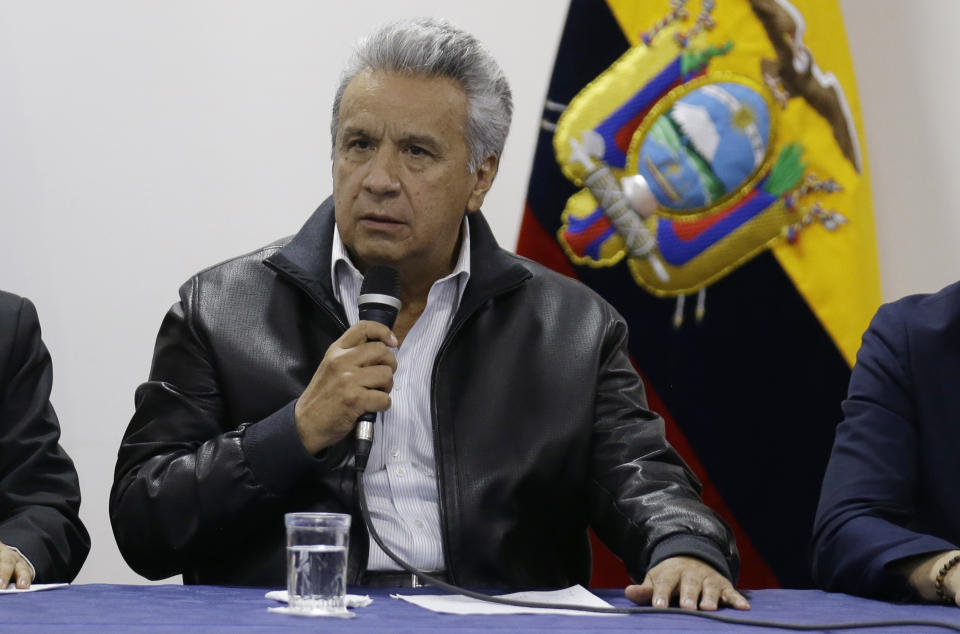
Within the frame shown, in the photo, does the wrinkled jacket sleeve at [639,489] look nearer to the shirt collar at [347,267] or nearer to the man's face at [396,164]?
the shirt collar at [347,267]

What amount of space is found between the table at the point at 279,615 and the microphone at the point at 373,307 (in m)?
0.21

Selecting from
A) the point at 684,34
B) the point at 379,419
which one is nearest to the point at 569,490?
the point at 379,419

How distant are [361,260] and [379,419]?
0.31m

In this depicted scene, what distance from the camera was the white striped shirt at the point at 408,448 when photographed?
2.08 metres

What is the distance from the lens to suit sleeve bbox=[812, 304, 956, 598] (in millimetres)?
1835

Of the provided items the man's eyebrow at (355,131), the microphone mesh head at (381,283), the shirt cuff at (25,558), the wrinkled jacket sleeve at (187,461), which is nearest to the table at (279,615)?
the shirt cuff at (25,558)

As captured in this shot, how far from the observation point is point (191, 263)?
2.88 meters

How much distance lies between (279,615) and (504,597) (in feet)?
1.20

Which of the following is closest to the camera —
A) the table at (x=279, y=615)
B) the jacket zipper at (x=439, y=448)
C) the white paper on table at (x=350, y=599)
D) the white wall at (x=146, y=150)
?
the table at (x=279, y=615)

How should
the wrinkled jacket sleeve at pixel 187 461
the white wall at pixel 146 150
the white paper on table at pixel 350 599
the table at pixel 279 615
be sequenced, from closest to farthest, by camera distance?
1. the table at pixel 279 615
2. the white paper on table at pixel 350 599
3. the wrinkled jacket sleeve at pixel 187 461
4. the white wall at pixel 146 150

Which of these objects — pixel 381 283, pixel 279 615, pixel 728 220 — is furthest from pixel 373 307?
pixel 728 220

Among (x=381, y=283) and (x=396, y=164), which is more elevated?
(x=396, y=164)

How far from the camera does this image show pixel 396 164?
219 centimetres

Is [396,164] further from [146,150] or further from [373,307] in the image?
[146,150]
